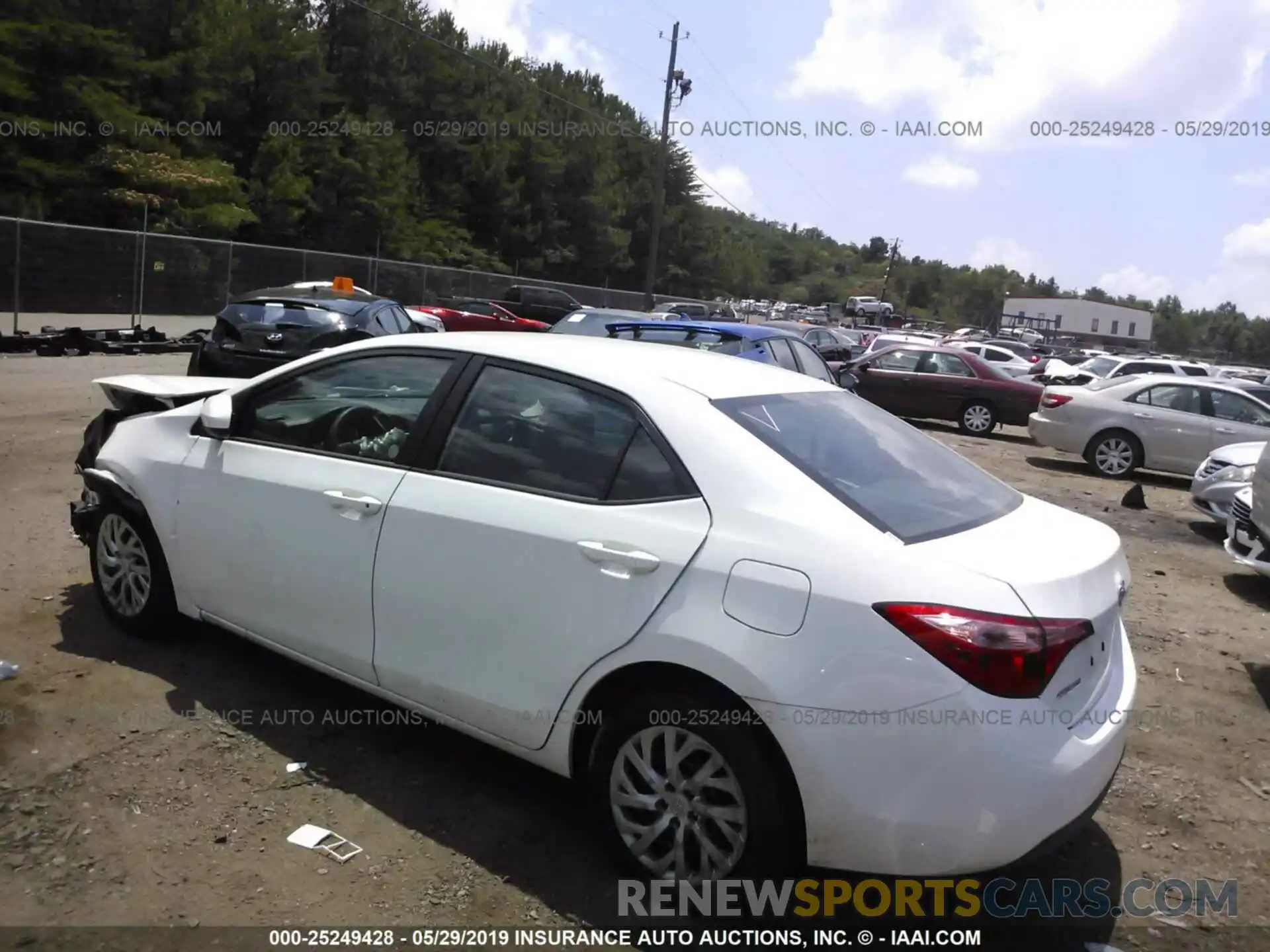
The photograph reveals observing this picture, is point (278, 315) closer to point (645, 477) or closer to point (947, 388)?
point (645, 477)

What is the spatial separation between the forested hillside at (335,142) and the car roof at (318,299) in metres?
22.6

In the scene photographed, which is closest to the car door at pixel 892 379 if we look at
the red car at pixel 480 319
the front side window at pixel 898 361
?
the front side window at pixel 898 361

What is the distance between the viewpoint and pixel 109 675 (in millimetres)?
4504

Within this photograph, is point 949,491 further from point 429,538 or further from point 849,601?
point 429,538

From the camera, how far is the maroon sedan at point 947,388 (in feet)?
58.5

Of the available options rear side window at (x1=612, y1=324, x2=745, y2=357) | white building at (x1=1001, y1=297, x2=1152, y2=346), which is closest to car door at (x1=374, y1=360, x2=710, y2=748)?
rear side window at (x1=612, y1=324, x2=745, y2=357)

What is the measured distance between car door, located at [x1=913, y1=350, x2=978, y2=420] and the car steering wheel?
15.2m

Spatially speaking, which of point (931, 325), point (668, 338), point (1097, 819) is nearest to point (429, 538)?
point (1097, 819)

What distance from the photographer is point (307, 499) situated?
396 cm

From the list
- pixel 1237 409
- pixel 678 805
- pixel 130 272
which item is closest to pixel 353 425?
pixel 678 805

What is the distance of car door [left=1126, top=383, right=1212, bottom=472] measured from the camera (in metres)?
13.4

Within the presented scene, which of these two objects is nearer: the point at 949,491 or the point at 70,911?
the point at 70,911

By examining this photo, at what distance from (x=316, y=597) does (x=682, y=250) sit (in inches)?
2767

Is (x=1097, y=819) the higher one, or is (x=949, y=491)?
(x=949, y=491)
